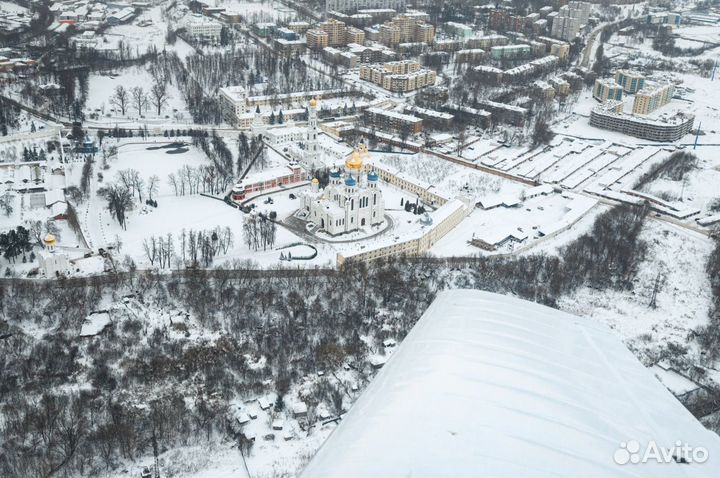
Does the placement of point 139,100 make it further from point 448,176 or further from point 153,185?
point 448,176

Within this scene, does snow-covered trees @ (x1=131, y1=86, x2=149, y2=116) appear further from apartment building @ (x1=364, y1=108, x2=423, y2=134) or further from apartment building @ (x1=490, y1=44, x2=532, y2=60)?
apartment building @ (x1=490, y1=44, x2=532, y2=60)

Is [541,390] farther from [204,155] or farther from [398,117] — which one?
[398,117]

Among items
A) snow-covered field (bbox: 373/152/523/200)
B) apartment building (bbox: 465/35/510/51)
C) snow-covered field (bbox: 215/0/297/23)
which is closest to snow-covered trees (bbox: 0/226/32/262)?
snow-covered field (bbox: 373/152/523/200)

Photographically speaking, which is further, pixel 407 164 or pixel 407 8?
pixel 407 8

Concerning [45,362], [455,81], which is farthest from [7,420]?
[455,81]

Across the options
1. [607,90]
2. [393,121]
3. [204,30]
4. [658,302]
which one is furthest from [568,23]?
[658,302]
